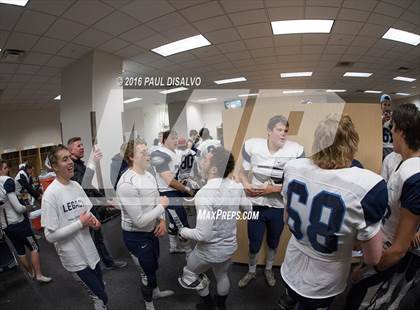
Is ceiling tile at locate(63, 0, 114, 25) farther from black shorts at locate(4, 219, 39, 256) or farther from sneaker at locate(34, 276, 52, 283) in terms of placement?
sneaker at locate(34, 276, 52, 283)

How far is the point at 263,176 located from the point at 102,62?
11.2ft

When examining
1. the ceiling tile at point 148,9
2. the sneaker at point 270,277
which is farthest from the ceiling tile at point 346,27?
the sneaker at point 270,277

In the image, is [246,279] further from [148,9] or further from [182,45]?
[182,45]

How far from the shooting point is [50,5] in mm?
2277

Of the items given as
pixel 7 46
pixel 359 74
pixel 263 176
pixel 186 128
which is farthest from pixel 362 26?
pixel 186 128

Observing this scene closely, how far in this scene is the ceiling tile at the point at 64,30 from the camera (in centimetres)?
261

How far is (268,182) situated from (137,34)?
2840 mm

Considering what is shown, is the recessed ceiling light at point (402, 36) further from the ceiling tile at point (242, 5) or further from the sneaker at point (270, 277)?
the sneaker at point (270, 277)

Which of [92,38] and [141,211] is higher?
[92,38]

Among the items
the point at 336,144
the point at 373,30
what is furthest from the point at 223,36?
the point at 336,144

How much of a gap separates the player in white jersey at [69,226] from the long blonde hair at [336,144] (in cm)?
130

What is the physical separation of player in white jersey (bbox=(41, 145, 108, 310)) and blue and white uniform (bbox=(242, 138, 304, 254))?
116cm

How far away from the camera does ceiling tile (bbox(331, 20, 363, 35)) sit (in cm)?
285

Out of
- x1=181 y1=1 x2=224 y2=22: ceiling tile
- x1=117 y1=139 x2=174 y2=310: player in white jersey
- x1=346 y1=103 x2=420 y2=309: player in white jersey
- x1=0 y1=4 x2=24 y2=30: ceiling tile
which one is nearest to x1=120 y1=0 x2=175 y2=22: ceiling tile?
x1=181 y1=1 x2=224 y2=22: ceiling tile
